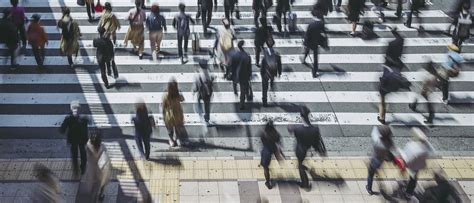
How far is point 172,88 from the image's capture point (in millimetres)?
11820

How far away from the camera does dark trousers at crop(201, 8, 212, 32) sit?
17484mm

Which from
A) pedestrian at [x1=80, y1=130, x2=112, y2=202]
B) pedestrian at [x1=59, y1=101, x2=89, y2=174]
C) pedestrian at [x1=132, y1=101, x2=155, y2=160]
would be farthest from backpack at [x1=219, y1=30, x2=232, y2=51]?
pedestrian at [x1=80, y1=130, x2=112, y2=202]

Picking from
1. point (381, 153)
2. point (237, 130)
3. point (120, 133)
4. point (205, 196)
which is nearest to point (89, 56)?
point (120, 133)

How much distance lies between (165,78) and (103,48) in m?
2.12

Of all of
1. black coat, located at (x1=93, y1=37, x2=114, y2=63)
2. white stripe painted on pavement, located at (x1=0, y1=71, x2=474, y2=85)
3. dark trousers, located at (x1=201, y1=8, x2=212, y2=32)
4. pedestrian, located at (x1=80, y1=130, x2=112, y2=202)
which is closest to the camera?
pedestrian, located at (x1=80, y1=130, x2=112, y2=202)

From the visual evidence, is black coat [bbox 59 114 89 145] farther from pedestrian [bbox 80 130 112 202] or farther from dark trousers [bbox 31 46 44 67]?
dark trousers [bbox 31 46 44 67]

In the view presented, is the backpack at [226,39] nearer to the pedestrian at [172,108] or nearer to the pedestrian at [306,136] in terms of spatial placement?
the pedestrian at [172,108]

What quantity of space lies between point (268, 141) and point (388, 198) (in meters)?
2.82

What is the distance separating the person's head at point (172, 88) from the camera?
11.7 m

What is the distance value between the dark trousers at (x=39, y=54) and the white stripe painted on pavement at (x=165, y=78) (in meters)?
0.45

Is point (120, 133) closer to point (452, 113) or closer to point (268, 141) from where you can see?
point (268, 141)

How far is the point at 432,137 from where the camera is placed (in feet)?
44.0

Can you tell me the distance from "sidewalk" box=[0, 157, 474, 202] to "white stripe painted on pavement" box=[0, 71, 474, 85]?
3.78 meters

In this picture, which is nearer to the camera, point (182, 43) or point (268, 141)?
point (268, 141)
